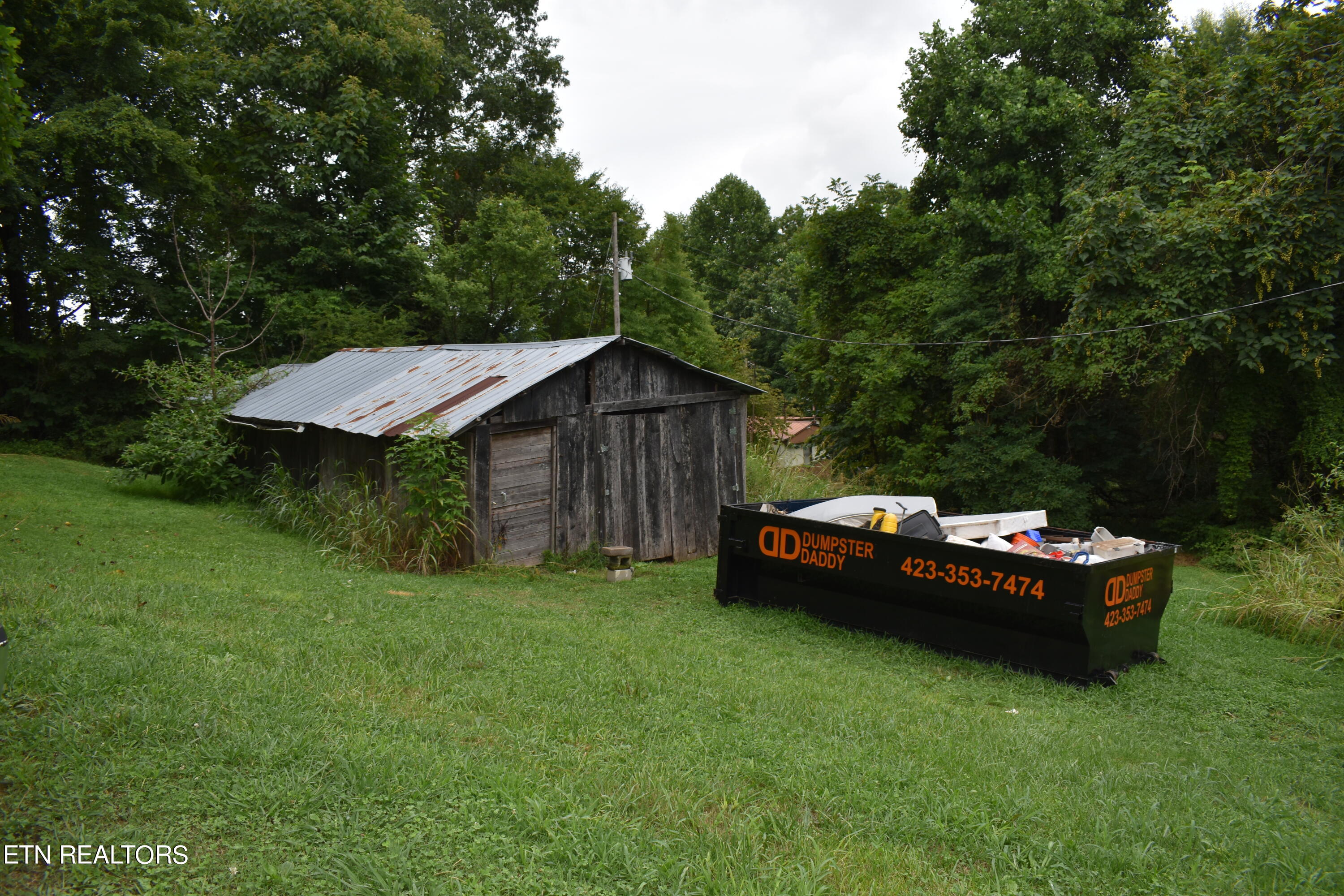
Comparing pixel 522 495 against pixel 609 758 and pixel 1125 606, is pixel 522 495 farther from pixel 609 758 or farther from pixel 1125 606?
pixel 609 758

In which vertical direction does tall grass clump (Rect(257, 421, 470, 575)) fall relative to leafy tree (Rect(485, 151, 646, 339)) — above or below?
below

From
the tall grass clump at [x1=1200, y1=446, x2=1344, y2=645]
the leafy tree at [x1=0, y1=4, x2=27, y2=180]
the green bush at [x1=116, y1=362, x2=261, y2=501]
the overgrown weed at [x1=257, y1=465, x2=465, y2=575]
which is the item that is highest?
the leafy tree at [x1=0, y1=4, x2=27, y2=180]

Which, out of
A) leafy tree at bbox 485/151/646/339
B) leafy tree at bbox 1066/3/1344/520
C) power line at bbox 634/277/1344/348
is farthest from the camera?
leafy tree at bbox 485/151/646/339

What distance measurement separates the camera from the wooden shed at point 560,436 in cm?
1202

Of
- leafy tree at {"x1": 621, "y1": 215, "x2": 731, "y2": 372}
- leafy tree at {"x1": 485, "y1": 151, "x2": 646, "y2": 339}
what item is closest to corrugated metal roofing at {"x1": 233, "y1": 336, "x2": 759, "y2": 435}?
leafy tree at {"x1": 485, "y1": 151, "x2": 646, "y2": 339}

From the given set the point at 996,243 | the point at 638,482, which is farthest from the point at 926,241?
the point at 638,482

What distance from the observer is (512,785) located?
4.13 metres

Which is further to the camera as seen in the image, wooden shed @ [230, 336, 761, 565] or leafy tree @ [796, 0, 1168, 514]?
leafy tree @ [796, 0, 1168, 514]

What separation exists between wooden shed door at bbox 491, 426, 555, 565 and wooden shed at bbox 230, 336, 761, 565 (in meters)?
0.02

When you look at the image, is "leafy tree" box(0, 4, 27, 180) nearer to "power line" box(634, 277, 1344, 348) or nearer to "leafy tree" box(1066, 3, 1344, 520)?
"power line" box(634, 277, 1344, 348)

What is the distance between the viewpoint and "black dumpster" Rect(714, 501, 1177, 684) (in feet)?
23.7

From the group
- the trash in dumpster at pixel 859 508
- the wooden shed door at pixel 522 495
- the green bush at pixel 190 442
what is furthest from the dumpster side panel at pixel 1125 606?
the green bush at pixel 190 442

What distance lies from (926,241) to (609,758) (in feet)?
66.2

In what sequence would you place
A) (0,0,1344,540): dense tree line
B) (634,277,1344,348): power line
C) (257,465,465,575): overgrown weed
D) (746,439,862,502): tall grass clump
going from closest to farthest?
(257,465,465,575): overgrown weed → (634,277,1344,348): power line → (0,0,1344,540): dense tree line → (746,439,862,502): tall grass clump
